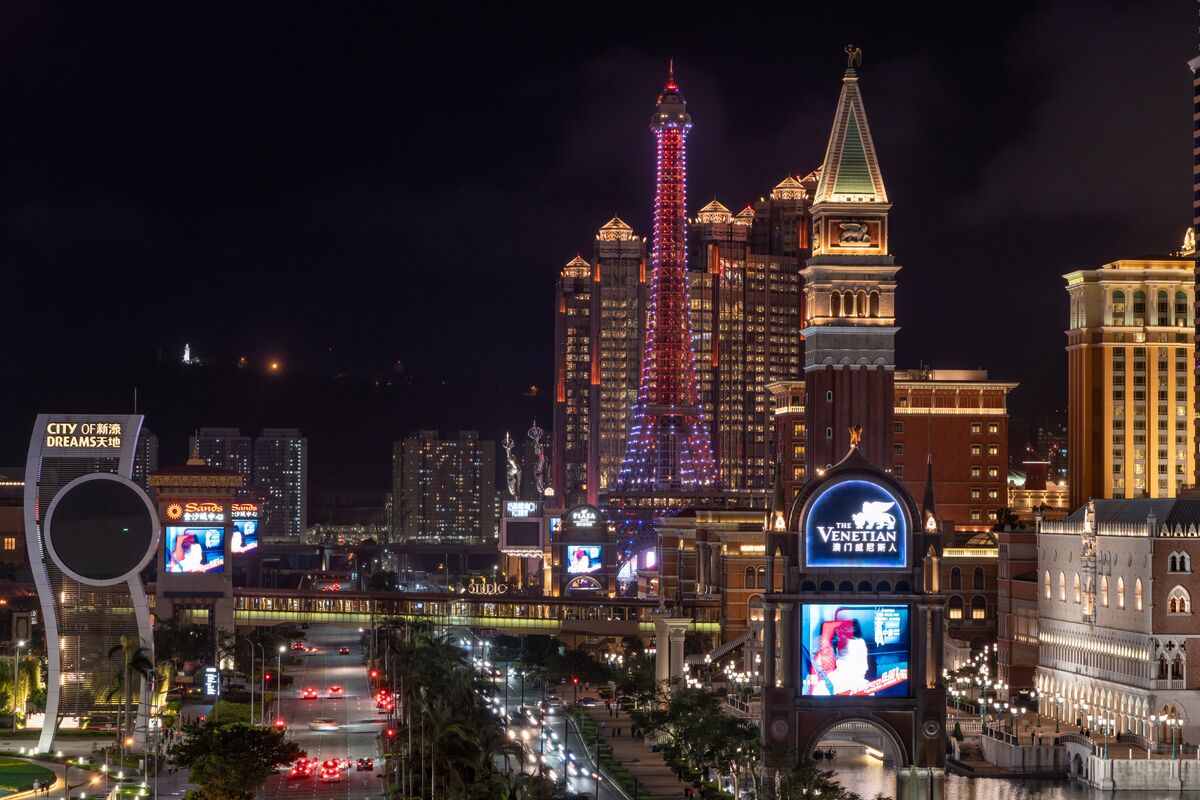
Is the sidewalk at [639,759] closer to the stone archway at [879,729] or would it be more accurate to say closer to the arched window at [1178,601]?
the stone archway at [879,729]

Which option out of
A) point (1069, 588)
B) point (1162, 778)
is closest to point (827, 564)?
point (1162, 778)

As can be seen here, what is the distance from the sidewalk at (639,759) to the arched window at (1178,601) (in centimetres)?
3099

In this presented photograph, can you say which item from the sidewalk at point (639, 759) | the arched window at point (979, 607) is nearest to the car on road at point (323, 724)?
the sidewalk at point (639, 759)

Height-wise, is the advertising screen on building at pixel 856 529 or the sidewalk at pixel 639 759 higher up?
the advertising screen on building at pixel 856 529

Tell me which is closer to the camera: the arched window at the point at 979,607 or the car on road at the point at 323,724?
the car on road at the point at 323,724

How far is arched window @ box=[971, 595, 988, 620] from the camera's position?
16825 centimetres

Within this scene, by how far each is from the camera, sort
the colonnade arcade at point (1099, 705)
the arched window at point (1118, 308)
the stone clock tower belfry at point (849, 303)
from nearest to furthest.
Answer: the colonnade arcade at point (1099, 705), the stone clock tower belfry at point (849, 303), the arched window at point (1118, 308)

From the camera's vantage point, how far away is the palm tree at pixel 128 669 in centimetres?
11625

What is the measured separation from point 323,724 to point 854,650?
138 feet

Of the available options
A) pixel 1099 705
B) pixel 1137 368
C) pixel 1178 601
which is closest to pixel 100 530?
pixel 1099 705

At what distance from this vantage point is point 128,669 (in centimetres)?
11550

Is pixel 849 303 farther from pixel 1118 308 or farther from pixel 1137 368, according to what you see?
pixel 1137 368

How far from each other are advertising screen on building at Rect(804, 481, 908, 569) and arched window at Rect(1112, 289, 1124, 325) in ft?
323

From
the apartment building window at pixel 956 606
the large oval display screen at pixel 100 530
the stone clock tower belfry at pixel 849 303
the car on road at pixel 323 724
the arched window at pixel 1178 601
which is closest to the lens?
the large oval display screen at pixel 100 530
